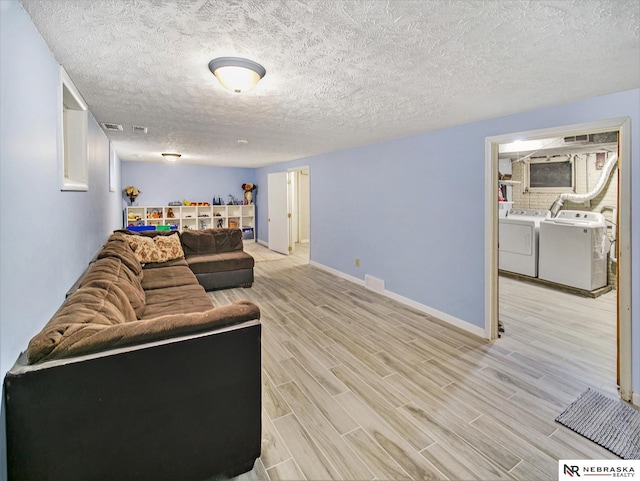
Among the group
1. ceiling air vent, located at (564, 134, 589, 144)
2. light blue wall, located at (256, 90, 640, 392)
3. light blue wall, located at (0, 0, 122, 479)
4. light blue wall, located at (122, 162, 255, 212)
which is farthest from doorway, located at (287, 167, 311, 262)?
light blue wall, located at (0, 0, 122, 479)

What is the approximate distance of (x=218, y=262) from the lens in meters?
4.73

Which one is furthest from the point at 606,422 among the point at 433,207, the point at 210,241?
the point at 210,241

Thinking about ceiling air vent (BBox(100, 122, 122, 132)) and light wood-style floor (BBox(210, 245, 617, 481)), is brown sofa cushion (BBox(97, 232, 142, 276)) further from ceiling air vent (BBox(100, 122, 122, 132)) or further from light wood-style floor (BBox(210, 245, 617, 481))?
light wood-style floor (BBox(210, 245, 617, 481))

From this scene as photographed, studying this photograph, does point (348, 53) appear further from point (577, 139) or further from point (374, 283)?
point (577, 139)

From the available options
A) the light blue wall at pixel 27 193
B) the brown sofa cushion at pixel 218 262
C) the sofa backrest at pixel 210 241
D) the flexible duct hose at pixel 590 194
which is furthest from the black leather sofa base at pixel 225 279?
the flexible duct hose at pixel 590 194

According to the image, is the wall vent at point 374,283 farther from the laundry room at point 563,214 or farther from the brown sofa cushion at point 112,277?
the brown sofa cushion at point 112,277

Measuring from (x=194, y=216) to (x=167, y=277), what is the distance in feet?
16.7

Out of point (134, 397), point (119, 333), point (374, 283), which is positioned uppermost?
point (119, 333)

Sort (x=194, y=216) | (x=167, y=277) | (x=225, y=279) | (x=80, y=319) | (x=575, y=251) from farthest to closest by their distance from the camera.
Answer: (x=194, y=216) → (x=225, y=279) → (x=575, y=251) → (x=167, y=277) → (x=80, y=319)

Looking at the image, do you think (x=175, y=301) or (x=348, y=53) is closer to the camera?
(x=348, y=53)

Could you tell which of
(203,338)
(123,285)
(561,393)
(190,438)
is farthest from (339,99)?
(561,393)

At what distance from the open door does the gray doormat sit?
589 cm

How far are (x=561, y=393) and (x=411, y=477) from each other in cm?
148

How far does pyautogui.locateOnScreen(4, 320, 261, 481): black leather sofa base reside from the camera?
3.88 feet
